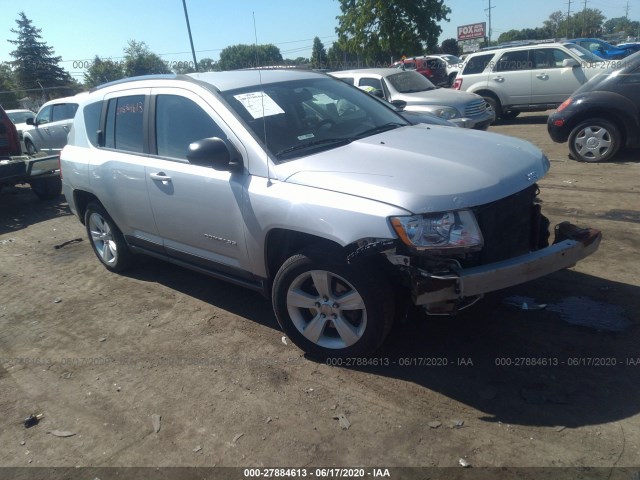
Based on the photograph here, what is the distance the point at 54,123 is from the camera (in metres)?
12.6

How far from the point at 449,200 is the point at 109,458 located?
2.41 meters

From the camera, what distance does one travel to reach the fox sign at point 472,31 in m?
62.6

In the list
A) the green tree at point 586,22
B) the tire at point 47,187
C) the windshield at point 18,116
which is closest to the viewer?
the tire at point 47,187

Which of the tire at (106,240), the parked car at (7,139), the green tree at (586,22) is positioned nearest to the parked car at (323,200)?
the tire at (106,240)

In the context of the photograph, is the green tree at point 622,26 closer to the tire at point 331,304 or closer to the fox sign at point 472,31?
the fox sign at point 472,31

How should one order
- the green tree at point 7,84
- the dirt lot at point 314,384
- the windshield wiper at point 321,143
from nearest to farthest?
the dirt lot at point 314,384
the windshield wiper at point 321,143
the green tree at point 7,84

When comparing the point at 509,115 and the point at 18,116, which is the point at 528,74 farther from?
the point at 18,116

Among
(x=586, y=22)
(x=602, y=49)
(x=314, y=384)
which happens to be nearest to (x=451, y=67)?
(x=602, y=49)

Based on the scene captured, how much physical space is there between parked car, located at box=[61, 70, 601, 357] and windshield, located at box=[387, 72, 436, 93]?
21.4 ft

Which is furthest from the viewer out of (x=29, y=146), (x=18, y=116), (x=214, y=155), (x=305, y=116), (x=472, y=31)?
(x=472, y=31)

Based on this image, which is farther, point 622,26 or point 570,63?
point 622,26

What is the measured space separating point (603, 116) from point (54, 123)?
1166 centimetres

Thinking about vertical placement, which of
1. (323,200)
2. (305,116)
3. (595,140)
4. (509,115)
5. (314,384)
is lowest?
(314,384)

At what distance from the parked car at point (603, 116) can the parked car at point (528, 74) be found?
4397mm
